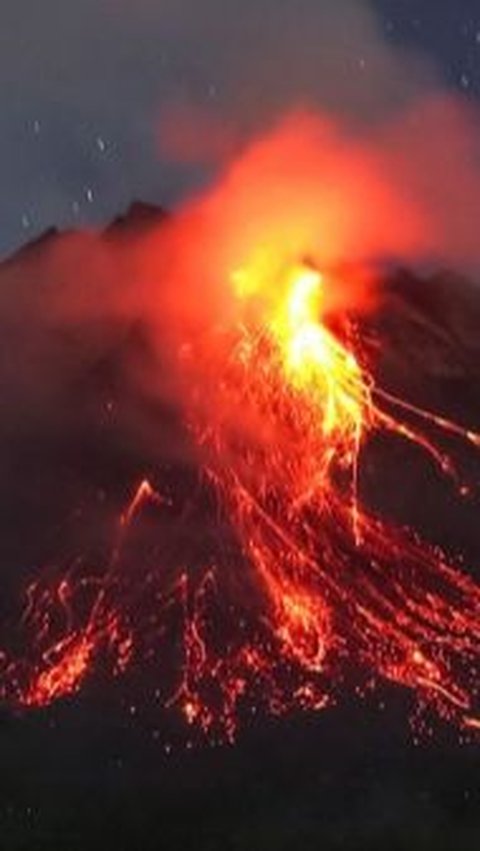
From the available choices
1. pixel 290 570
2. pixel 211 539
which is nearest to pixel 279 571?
pixel 290 570

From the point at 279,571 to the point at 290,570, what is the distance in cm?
38

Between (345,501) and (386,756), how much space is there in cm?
1484

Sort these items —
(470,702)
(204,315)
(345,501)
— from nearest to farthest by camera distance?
(470,702), (345,501), (204,315)

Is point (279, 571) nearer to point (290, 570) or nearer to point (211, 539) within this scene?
point (290, 570)

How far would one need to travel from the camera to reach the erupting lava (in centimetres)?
4191

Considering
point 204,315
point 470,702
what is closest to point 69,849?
point 470,702

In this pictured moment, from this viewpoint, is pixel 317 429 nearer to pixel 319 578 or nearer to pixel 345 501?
pixel 345 501

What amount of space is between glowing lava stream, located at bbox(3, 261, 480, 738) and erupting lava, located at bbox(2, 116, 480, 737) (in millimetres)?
57

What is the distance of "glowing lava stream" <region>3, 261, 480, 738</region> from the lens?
4175cm

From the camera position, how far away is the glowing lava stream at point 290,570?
41750mm

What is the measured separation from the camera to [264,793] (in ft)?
118

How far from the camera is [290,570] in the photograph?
4850 centimetres

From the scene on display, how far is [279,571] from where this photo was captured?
48250 millimetres

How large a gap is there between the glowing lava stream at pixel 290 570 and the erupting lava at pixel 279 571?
0.19 feet
